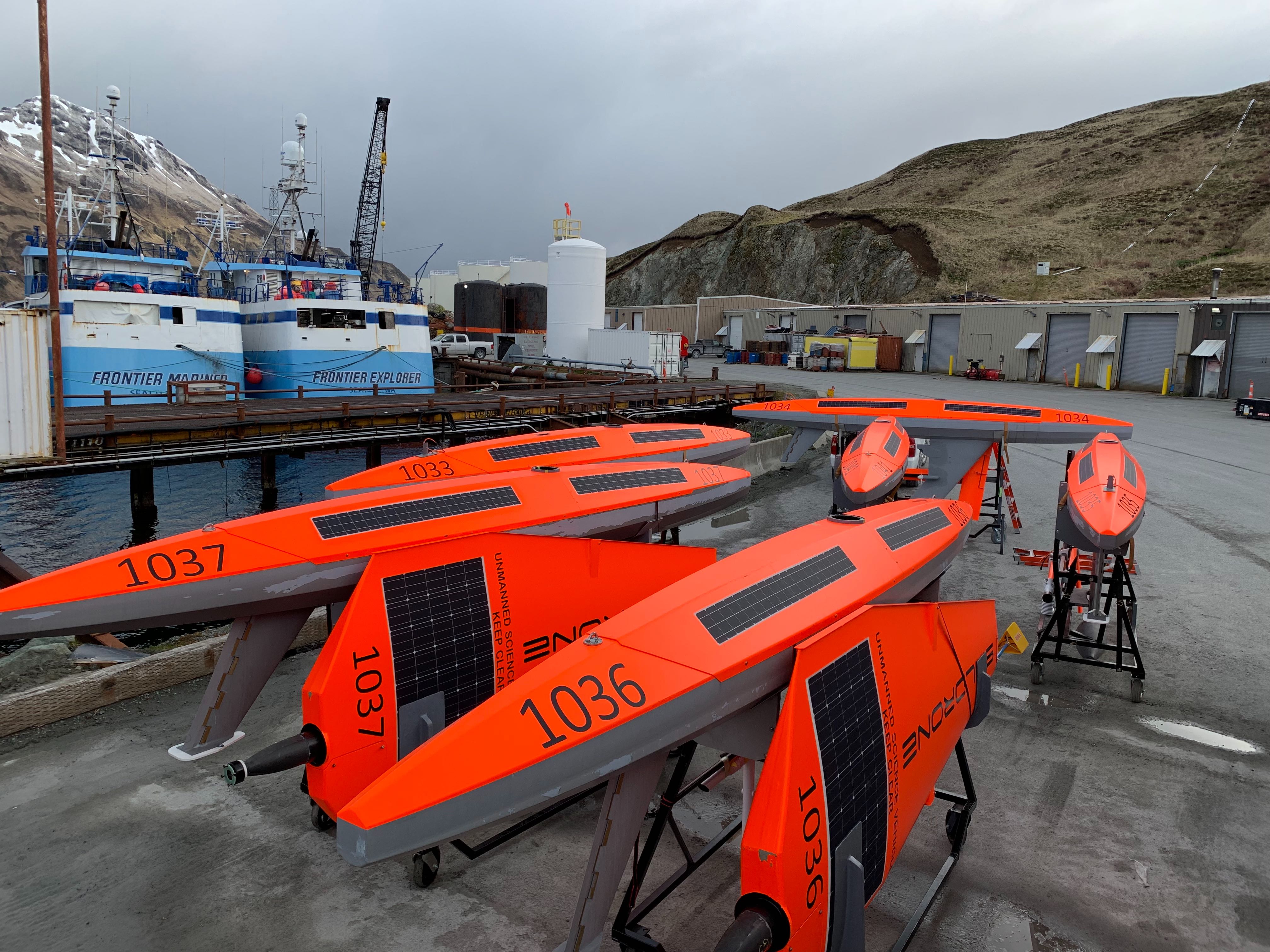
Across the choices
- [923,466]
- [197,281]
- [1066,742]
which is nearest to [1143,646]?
[1066,742]

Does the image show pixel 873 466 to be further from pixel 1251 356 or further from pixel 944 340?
pixel 944 340

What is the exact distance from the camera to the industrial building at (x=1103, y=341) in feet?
134

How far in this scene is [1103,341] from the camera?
4512 cm

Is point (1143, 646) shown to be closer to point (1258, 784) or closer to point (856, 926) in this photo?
point (1258, 784)

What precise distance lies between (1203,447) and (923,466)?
1455 centimetres

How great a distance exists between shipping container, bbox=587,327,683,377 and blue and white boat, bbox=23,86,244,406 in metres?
17.4

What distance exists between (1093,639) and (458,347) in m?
53.7

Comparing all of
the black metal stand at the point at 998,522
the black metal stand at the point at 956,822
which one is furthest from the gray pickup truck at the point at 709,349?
the black metal stand at the point at 956,822

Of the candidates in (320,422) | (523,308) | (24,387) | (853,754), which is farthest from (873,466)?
(523,308)

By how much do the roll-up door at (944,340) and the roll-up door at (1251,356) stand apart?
15.5 metres

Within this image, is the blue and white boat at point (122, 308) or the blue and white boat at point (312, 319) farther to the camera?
the blue and white boat at point (312, 319)

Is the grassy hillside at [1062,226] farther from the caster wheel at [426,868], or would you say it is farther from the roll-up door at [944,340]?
the caster wheel at [426,868]

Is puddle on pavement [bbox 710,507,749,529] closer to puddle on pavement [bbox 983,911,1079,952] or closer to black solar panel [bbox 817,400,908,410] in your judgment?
black solar panel [bbox 817,400,908,410]

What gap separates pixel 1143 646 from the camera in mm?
11820
